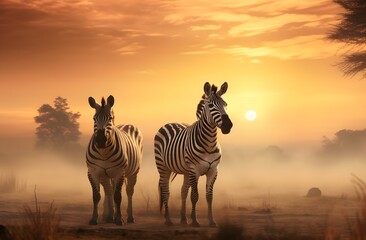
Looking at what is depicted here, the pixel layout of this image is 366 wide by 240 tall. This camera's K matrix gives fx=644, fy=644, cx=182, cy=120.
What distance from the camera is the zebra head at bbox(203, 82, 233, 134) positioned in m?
12.6

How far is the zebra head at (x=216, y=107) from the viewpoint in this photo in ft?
41.5

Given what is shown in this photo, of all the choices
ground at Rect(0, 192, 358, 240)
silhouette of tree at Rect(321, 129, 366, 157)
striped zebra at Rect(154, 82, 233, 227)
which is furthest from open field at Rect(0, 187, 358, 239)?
silhouette of tree at Rect(321, 129, 366, 157)

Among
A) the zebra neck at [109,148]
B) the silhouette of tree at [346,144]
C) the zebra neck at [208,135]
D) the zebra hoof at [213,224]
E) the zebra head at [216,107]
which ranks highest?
the silhouette of tree at [346,144]

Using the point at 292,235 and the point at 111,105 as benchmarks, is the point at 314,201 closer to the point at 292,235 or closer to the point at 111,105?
the point at 111,105

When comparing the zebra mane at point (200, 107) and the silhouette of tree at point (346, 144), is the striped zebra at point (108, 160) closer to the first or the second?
the zebra mane at point (200, 107)

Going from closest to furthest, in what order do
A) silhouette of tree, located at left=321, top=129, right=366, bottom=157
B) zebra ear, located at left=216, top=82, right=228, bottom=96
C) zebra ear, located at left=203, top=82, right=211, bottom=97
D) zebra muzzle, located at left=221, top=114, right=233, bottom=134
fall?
zebra muzzle, located at left=221, top=114, right=233, bottom=134
zebra ear, located at left=216, top=82, right=228, bottom=96
zebra ear, located at left=203, top=82, right=211, bottom=97
silhouette of tree, located at left=321, top=129, right=366, bottom=157

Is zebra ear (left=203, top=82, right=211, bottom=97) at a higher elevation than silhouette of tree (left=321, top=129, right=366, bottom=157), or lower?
lower

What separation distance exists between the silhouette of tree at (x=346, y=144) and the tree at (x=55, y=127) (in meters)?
21.7

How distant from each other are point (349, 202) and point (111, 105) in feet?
31.7

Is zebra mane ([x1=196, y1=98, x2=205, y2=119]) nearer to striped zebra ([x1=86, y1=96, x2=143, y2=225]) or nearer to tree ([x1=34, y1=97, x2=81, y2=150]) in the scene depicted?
striped zebra ([x1=86, y1=96, x2=143, y2=225])

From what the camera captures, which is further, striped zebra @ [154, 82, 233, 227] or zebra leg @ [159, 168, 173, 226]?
zebra leg @ [159, 168, 173, 226]

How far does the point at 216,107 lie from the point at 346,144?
4139cm

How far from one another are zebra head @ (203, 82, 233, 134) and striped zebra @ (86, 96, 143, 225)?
6.49 ft

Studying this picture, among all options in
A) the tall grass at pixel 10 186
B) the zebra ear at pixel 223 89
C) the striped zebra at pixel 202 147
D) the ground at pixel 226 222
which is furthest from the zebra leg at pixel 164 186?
the tall grass at pixel 10 186
